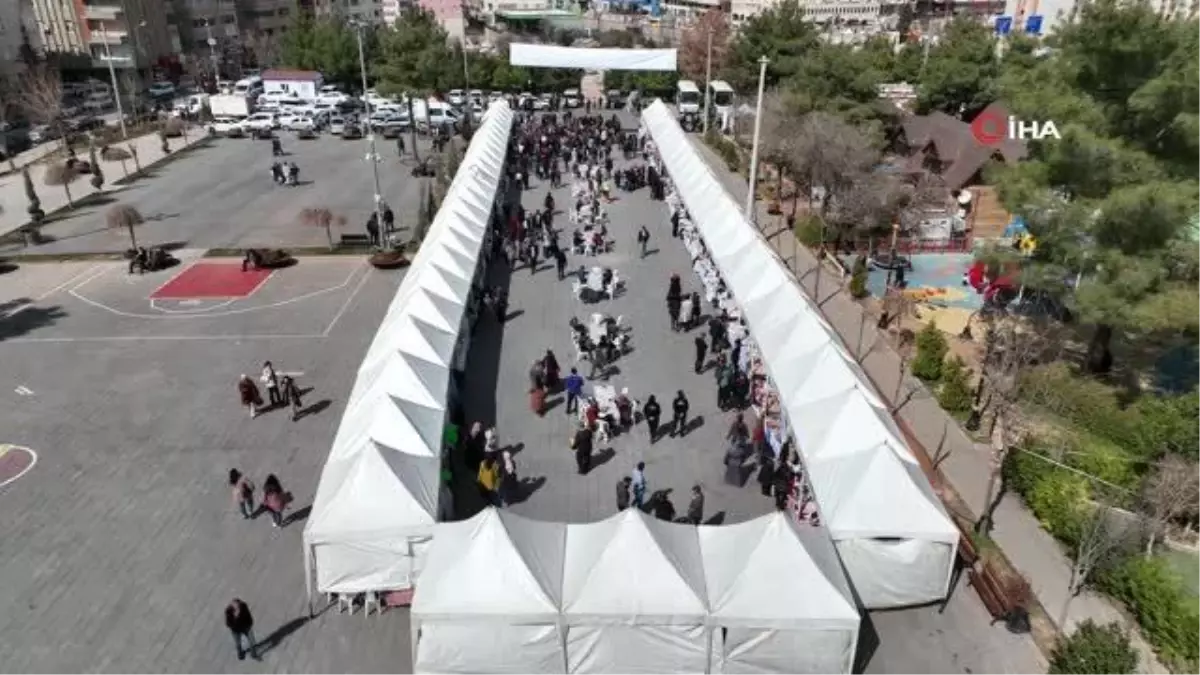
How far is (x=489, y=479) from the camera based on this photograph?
14.7m

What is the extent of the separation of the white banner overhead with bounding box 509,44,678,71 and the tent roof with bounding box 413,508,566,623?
1730 inches

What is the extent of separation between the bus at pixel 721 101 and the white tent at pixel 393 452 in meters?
34.6

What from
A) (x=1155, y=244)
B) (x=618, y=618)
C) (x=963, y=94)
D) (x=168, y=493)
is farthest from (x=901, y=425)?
(x=963, y=94)

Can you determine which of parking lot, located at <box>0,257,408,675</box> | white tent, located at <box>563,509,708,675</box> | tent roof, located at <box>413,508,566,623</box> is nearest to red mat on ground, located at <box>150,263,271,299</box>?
parking lot, located at <box>0,257,408,675</box>

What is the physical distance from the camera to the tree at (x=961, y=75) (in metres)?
46.0

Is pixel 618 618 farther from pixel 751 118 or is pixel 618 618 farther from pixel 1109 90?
pixel 751 118

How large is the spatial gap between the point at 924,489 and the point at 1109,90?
34.3ft

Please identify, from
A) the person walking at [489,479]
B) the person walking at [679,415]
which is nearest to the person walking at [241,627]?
the person walking at [489,479]

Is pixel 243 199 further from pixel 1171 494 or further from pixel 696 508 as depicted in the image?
pixel 1171 494

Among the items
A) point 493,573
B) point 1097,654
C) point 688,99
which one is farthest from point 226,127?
point 1097,654

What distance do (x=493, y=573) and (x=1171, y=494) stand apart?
10.4 metres

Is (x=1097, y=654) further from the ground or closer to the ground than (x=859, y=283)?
further from the ground

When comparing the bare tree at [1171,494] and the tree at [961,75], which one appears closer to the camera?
the bare tree at [1171,494]

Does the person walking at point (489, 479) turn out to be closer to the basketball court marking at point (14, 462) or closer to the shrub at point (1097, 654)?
the shrub at point (1097, 654)
